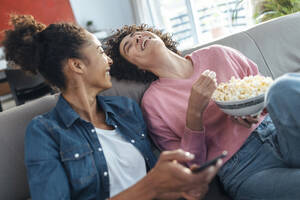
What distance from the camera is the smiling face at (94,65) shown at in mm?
1098

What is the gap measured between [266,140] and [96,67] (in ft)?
2.44

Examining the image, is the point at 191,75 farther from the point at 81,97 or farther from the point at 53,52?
the point at 53,52

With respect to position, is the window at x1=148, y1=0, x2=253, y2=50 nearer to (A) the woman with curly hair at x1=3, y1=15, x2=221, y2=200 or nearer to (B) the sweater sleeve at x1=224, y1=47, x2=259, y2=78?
(B) the sweater sleeve at x1=224, y1=47, x2=259, y2=78

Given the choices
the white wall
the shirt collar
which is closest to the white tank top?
the shirt collar

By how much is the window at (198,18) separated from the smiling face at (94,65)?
3213mm

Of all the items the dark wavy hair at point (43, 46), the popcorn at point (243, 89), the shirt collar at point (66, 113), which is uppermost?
the dark wavy hair at point (43, 46)

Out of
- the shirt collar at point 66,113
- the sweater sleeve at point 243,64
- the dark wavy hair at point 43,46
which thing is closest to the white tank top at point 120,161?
the shirt collar at point 66,113

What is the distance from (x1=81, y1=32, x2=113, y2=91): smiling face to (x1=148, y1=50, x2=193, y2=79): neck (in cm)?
32

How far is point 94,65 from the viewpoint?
1.10 metres

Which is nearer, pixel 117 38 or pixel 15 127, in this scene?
pixel 15 127

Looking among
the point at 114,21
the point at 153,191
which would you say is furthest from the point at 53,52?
the point at 114,21

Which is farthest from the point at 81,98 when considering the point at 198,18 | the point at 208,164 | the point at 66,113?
the point at 198,18

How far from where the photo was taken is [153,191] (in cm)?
76

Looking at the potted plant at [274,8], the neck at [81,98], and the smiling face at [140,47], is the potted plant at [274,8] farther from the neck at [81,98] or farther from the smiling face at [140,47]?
the neck at [81,98]
